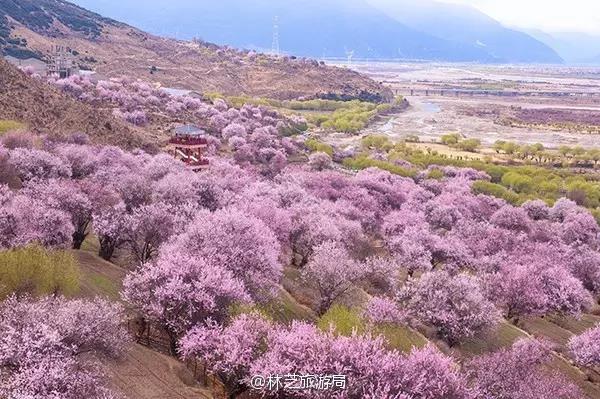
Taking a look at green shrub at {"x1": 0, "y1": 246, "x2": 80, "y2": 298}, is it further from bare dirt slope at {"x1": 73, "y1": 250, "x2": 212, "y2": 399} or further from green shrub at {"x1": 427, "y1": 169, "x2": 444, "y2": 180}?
green shrub at {"x1": 427, "y1": 169, "x2": 444, "y2": 180}

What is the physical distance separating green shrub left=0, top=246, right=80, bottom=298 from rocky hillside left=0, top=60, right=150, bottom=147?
38.7 metres

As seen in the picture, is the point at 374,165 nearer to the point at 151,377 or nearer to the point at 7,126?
the point at 7,126

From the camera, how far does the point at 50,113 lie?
64.9 m

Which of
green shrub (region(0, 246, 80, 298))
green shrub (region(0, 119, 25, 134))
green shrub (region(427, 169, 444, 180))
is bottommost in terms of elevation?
green shrub (region(427, 169, 444, 180))

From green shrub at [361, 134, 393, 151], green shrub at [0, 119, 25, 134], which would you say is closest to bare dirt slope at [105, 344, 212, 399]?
green shrub at [0, 119, 25, 134]

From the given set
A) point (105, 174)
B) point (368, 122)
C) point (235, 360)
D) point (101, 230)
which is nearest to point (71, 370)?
point (235, 360)

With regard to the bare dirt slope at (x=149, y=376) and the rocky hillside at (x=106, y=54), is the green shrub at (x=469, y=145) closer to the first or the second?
the rocky hillside at (x=106, y=54)

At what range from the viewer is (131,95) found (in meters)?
98.7

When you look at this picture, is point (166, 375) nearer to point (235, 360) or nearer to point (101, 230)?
point (235, 360)

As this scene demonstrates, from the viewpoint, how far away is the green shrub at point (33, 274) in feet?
71.8

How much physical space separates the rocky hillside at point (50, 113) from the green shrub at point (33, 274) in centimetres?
3871

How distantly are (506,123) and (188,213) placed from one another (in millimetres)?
160707

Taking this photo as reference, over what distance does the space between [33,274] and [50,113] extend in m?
47.7

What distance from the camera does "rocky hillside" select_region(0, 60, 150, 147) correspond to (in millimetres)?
60781
